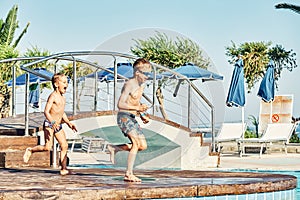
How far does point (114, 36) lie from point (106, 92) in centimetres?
432

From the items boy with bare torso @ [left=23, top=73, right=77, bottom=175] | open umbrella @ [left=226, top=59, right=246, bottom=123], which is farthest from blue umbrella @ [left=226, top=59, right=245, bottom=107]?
boy with bare torso @ [left=23, top=73, right=77, bottom=175]

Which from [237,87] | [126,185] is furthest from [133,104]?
[237,87]

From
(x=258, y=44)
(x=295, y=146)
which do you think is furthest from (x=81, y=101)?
(x=258, y=44)

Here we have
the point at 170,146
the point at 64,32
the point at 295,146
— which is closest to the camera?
the point at 170,146

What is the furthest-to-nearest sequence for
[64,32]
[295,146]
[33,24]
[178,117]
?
[33,24]
[64,32]
[295,146]
[178,117]

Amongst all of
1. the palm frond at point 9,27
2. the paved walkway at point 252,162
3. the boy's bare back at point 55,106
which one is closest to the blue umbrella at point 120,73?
the paved walkway at point 252,162

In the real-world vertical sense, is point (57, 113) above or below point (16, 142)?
above

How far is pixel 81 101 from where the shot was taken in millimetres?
12594

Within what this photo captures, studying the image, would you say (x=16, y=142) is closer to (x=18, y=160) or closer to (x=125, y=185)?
(x=18, y=160)

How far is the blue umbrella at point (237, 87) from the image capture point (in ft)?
65.8

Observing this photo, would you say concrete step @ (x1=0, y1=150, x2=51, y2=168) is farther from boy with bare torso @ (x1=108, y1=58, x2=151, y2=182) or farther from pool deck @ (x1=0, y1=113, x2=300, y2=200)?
boy with bare torso @ (x1=108, y1=58, x2=151, y2=182)

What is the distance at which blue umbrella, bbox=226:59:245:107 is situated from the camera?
20047 millimetres

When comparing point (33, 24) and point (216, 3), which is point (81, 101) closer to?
point (216, 3)

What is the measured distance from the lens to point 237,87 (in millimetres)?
20141
